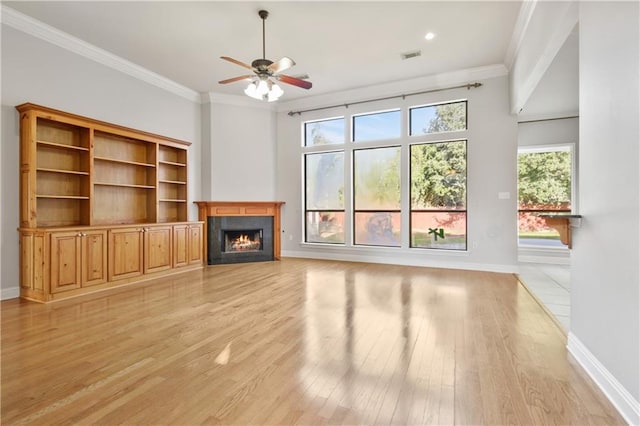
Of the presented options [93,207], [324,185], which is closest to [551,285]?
[324,185]

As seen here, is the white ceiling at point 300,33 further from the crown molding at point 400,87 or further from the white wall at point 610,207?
the white wall at point 610,207

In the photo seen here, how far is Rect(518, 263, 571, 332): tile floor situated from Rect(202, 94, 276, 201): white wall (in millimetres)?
5256

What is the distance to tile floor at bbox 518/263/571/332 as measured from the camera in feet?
11.0

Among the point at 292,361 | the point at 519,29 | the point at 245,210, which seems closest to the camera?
the point at 292,361

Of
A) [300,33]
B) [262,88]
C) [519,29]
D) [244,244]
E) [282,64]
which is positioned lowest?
[244,244]

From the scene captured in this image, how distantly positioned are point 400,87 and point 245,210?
4061mm

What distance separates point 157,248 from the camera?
203 inches

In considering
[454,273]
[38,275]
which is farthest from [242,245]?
[454,273]

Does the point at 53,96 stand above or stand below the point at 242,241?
above

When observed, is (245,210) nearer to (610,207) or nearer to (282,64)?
(282,64)

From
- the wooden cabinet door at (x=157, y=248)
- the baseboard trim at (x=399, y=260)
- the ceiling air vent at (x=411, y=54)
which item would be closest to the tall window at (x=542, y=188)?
the baseboard trim at (x=399, y=260)

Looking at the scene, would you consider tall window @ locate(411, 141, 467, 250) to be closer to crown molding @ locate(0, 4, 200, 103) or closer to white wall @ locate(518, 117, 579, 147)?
white wall @ locate(518, 117, 579, 147)

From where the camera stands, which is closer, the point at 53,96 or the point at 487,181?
the point at 53,96

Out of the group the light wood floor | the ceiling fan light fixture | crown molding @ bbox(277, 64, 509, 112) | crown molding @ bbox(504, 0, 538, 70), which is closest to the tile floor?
the light wood floor
